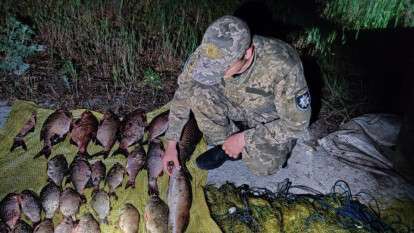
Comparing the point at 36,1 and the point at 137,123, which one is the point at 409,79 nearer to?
the point at 137,123

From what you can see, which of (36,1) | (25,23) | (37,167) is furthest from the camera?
(36,1)

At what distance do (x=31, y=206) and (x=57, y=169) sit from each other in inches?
16.2

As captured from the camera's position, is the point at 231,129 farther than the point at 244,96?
Yes

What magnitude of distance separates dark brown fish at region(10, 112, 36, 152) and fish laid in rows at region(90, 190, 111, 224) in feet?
3.26

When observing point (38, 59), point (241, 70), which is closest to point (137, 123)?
point (241, 70)

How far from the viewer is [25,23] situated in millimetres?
6062

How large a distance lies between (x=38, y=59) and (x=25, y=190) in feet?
8.09

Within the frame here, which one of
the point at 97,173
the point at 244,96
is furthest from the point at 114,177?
the point at 244,96

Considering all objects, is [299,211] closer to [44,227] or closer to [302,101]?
[302,101]

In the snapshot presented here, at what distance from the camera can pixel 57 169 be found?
3.58 meters

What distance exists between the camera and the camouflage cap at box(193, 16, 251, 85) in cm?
293

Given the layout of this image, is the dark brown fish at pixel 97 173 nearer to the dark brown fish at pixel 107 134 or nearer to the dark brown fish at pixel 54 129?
the dark brown fish at pixel 107 134

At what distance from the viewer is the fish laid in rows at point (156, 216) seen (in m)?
3.13

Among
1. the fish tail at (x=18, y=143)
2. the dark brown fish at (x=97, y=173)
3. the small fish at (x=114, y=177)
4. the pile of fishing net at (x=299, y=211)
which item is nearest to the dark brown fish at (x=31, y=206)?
the dark brown fish at (x=97, y=173)
